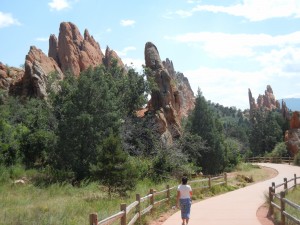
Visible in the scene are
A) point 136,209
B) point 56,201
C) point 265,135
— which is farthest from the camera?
point 265,135

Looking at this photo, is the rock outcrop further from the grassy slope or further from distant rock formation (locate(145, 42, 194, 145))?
the grassy slope

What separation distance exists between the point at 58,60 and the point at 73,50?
328cm

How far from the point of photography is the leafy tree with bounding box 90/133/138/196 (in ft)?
63.8

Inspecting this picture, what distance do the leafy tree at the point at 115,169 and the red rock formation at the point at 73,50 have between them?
42798 millimetres

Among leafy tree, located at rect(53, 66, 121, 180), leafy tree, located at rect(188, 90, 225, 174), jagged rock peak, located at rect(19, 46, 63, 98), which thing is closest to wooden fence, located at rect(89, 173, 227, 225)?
leafy tree, located at rect(53, 66, 121, 180)

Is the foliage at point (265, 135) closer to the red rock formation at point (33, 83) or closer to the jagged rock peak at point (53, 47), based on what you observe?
the jagged rock peak at point (53, 47)

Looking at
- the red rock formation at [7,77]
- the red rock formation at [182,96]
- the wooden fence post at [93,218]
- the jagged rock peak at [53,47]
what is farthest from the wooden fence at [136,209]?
the jagged rock peak at [53,47]

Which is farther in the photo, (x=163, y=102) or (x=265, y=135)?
(x=265, y=135)

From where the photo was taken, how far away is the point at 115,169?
1947cm

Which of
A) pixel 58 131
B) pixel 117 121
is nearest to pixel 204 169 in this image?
pixel 117 121

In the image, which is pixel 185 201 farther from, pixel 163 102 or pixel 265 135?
pixel 265 135

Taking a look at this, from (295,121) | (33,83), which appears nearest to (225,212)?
(33,83)

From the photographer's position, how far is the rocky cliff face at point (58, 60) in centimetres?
4769

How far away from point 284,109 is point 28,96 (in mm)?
61944
